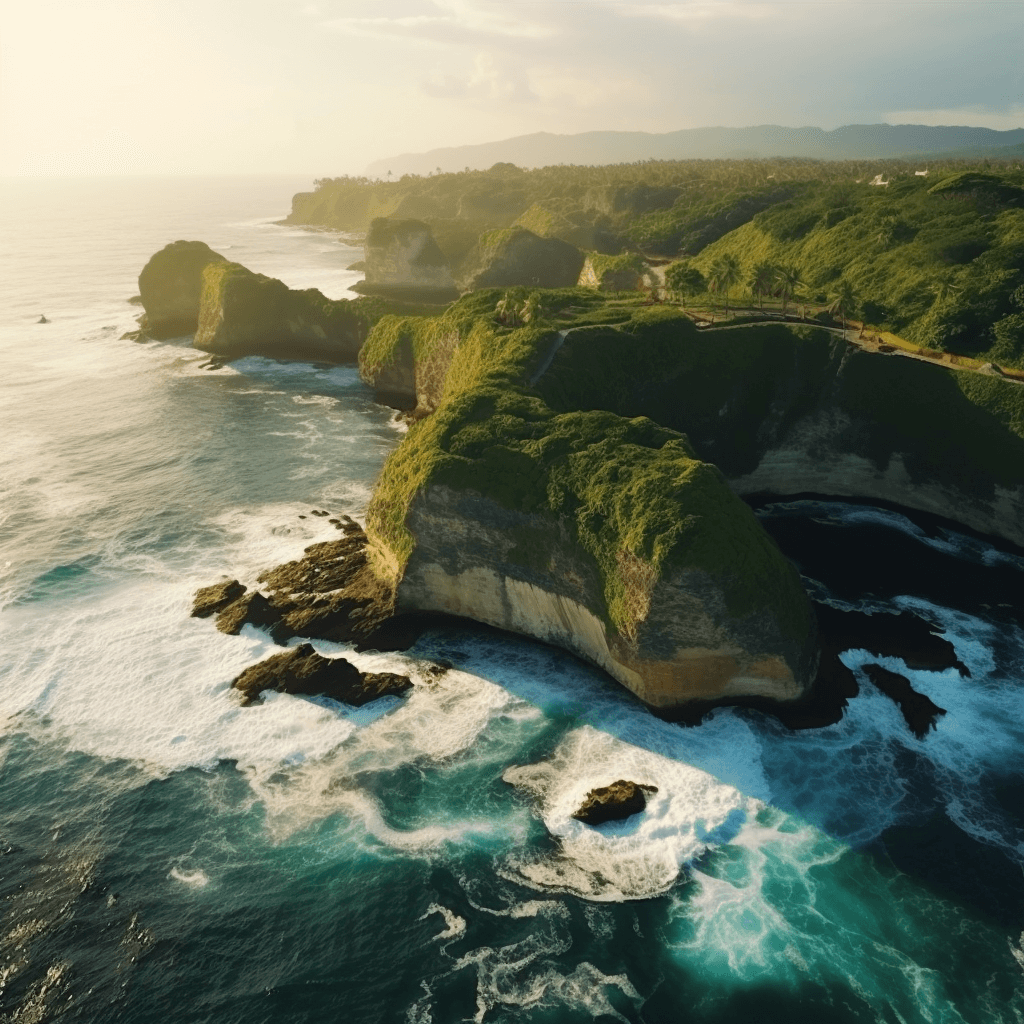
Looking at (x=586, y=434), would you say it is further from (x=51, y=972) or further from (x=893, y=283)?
(x=893, y=283)

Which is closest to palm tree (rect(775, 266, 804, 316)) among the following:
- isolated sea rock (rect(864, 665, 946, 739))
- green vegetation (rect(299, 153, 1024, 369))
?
green vegetation (rect(299, 153, 1024, 369))

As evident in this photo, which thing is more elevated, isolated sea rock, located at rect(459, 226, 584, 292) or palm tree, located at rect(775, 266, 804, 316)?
palm tree, located at rect(775, 266, 804, 316)

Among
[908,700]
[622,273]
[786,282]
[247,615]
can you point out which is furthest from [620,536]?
[622,273]

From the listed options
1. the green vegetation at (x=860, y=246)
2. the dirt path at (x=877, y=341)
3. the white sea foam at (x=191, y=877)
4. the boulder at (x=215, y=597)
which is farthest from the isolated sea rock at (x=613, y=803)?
the green vegetation at (x=860, y=246)

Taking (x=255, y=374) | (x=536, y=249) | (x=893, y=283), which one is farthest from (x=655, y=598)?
(x=536, y=249)

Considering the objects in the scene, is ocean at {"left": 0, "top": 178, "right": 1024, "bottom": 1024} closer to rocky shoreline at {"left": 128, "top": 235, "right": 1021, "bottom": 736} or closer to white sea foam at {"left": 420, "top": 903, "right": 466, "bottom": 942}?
white sea foam at {"left": 420, "top": 903, "right": 466, "bottom": 942}

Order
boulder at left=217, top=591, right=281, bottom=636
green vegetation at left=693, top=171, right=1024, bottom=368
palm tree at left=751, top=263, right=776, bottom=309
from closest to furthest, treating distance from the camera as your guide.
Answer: boulder at left=217, top=591, right=281, bottom=636, green vegetation at left=693, top=171, right=1024, bottom=368, palm tree at left=751, top=263, right=776, bottom=309

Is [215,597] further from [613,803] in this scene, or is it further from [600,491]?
[613,803]
